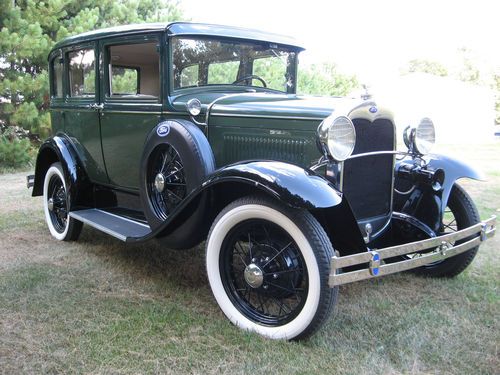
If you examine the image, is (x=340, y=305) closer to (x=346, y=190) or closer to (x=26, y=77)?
(x=346, y=190)

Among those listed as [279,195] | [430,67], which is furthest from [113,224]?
[430,67]

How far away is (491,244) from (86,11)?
28.5 feet

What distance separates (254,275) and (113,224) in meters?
1.57

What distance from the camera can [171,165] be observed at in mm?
3365

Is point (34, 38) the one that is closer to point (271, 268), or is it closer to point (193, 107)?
point (193, 107)

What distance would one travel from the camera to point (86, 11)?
32.0ft

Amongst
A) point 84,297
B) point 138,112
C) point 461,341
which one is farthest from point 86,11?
point 461,341

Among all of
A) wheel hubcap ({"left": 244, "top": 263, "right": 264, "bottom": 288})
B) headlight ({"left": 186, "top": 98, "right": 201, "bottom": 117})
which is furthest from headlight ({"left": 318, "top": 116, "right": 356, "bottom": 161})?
headlight ({"left": 186, "top": 98, "right": 201, "bottom": 117})

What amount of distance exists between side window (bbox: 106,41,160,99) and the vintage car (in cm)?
1

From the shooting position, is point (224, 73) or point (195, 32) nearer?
point (195, 32)

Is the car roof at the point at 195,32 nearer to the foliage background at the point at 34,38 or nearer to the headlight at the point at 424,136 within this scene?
the headlight at the point at 424,136

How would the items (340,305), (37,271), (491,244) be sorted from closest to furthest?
(340,305), (37,271), (491,244)

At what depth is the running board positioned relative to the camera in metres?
3.48

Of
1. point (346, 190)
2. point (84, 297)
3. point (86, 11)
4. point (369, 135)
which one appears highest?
point (86, 11)
